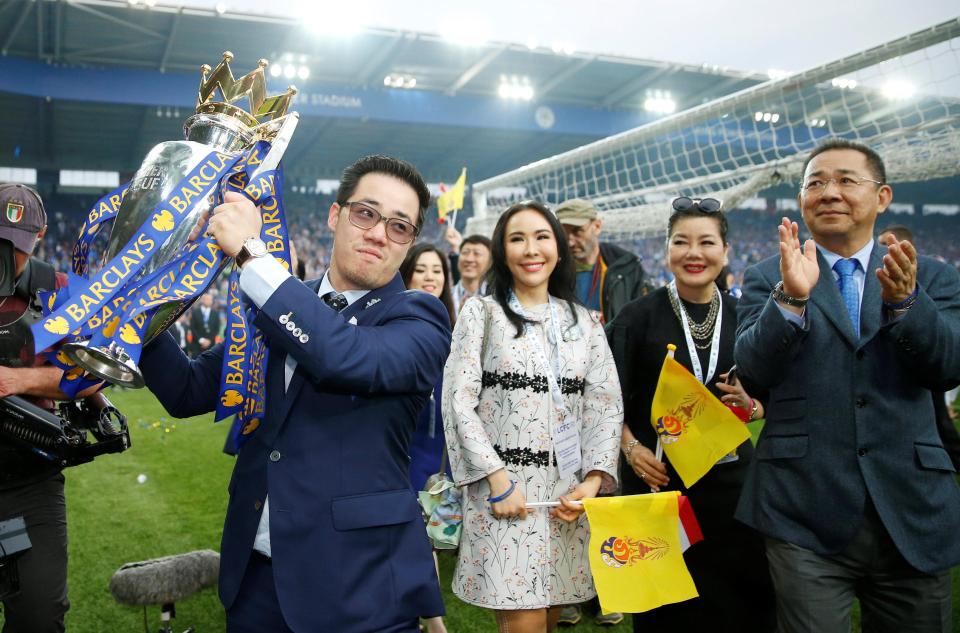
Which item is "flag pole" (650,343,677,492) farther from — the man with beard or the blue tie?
the man with beard

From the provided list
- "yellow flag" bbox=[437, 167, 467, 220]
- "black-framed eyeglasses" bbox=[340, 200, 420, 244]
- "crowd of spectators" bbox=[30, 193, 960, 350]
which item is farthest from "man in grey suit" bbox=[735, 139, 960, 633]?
"crowd of spectators" bbox=[30, 193, 960, 350]

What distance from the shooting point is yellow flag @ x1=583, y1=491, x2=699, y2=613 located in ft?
8.00

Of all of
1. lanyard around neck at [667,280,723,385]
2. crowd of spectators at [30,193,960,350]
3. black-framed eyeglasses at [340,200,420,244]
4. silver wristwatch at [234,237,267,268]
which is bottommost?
lanyard around neck at [667,280,723,385]

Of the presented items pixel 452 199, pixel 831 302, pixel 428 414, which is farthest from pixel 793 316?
pixel 452 199

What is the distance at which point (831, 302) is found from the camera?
2.22 m

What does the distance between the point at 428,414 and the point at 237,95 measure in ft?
7.30

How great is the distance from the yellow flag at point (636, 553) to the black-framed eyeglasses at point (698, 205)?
Answer: 115 cm

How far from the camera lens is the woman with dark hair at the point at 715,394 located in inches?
112

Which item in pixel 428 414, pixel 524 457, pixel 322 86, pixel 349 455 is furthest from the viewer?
pixel 322 86

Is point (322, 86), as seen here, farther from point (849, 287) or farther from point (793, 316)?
point (793, 316)

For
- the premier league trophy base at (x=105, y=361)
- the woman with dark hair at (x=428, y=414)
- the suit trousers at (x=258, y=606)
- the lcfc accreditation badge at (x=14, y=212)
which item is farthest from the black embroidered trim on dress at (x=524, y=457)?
the lcfc accreditation badge at (x=14, y=212)

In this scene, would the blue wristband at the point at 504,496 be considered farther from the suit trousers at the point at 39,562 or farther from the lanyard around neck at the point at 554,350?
the suit trousers at the point at 39,562

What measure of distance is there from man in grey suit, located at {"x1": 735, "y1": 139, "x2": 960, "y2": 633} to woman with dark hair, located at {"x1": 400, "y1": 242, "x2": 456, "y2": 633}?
4.15 ft

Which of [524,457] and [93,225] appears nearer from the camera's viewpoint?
[93,225]
